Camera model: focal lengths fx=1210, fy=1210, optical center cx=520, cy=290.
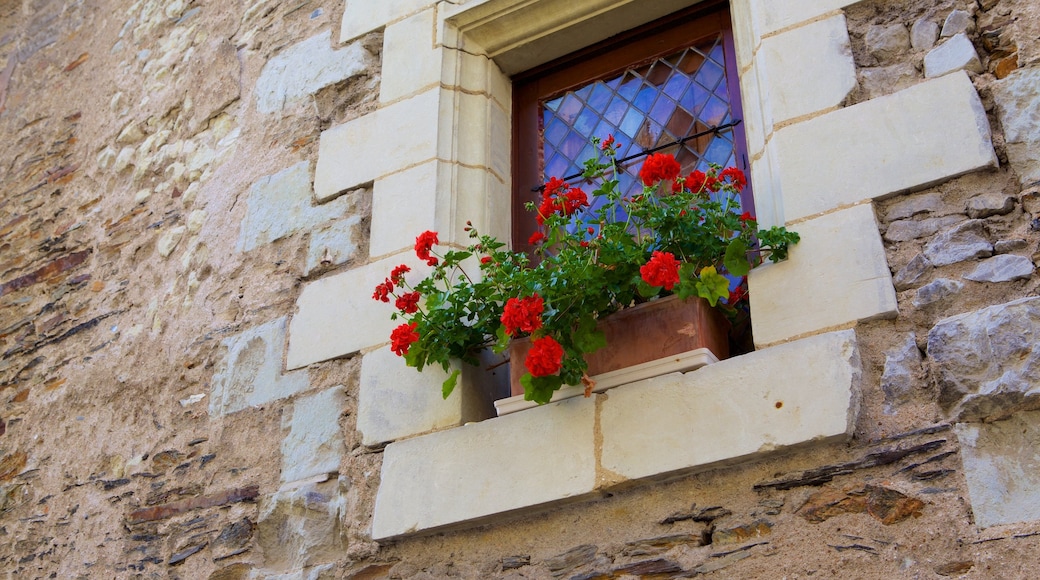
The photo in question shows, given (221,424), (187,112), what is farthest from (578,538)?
(187,112)

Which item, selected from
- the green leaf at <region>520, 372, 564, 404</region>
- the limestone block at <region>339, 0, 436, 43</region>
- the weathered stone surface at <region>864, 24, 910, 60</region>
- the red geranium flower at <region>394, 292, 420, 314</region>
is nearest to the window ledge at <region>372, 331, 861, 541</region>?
the green leaf at <region>520, 372, 564, 404</region>

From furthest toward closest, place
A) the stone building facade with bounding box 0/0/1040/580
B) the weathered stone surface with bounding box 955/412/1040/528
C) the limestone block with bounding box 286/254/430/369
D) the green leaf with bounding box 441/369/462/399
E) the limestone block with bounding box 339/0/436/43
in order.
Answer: the limestone block with bounding box 339/0/436/43 < the limestone block with bounding box 286/254/430/369 < the green leaf with bounding box 441/369/462/399 < the stone building facade with bounding box 0/0/1040/580 < the weathered stone surface with bounding box 955/412/1040/528

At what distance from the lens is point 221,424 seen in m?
3.65

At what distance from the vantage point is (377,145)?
12.7 feet

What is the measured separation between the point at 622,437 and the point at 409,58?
1.69 metres

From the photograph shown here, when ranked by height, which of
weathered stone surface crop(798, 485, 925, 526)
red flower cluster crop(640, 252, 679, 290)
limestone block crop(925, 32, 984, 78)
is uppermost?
limestone block crop(925, 32, 984, 78)

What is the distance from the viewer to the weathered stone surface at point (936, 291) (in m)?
2.66

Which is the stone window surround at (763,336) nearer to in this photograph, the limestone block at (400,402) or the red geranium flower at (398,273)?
the limestone block at (400,402)

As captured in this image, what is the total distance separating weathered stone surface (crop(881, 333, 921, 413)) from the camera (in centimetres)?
261

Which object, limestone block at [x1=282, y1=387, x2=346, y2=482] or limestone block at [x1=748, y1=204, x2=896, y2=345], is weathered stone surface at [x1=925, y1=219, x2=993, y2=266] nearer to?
limestone block at [x1=748, y1=204, x2=896, y2=345]

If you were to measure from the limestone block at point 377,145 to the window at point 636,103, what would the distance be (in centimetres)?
31

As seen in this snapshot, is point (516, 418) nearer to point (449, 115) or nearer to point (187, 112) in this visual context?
point (449, 115)

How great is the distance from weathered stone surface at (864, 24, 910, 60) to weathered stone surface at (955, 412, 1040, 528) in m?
1.05

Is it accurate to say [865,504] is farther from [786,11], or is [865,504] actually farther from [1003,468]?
[786,11]
